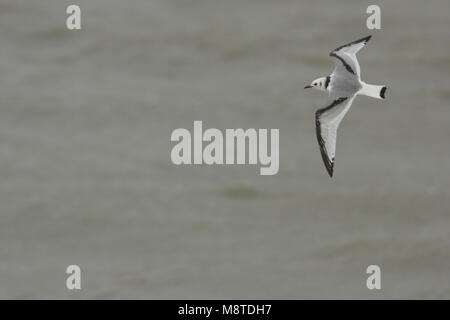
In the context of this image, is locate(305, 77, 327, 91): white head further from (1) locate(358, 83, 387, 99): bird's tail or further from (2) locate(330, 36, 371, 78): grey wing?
(1) locate(358, 83, 387, 99): bird's tail

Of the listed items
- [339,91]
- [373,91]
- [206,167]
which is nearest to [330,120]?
[339,91]

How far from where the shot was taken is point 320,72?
27.4ft

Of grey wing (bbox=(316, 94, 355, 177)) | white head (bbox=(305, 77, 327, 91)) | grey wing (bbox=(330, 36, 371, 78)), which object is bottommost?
grey wing (bbox=(316, 94, 355, 177))

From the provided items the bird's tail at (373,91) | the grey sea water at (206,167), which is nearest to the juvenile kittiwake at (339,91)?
the bird's tail at (373,91)

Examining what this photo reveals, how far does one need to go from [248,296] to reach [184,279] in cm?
43

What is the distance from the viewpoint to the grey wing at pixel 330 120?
5426 millimetres

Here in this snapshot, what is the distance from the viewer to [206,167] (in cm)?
780

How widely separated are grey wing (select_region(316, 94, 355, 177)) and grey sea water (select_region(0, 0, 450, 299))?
4.70 ft

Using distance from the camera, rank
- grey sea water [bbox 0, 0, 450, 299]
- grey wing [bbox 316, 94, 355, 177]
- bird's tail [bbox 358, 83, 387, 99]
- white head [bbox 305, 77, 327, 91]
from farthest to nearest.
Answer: grey sea water [bbox 0, 0, 450, 299] < white head [bbox 305, 77, 327, 91] < grey wing [bbox 316, 94, 355, 177] < bird's tail [bbox 358, 83, 387, 99]

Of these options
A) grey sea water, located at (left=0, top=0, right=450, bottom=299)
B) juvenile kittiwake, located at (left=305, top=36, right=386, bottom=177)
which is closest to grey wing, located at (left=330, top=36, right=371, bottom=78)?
juvenile kittiwake, located at (left=305, top=36, right=386, bottom=177)

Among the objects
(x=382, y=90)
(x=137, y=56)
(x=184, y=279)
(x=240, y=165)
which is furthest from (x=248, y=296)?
(x=137, y=56)

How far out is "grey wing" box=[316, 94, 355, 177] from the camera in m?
5.43

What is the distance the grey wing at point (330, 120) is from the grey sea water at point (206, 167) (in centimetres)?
143

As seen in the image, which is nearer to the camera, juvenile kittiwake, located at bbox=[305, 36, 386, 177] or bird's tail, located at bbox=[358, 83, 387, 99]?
bird's tail, located at bbox=[358, 83, 387, 99]
